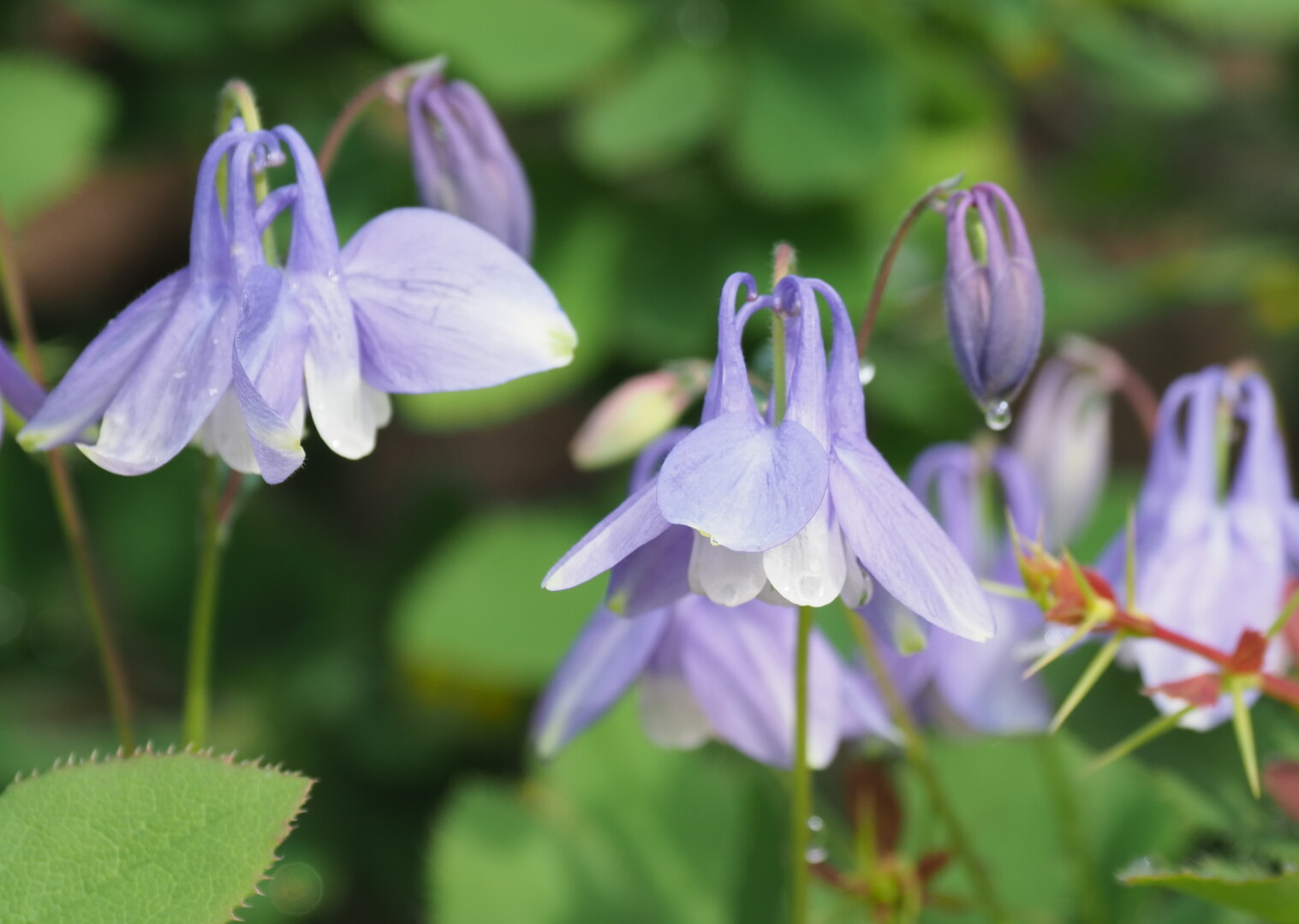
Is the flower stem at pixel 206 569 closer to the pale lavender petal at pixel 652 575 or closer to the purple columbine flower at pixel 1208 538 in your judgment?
the pale lavender petal at pixel 652 575

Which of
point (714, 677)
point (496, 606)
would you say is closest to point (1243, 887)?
point (714, 677)

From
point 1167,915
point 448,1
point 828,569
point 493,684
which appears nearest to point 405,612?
point 493,684

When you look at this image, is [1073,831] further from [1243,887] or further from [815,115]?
[815,115]

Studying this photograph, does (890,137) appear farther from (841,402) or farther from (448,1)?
(841,402)

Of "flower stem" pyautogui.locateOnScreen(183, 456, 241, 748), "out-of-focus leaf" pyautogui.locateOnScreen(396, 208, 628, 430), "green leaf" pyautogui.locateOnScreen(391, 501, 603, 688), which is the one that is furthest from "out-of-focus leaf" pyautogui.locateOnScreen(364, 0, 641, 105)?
"flower stem" pyautogui.locateOnScreen(183, 456, 241, 748)

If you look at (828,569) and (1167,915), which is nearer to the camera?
(828,569)

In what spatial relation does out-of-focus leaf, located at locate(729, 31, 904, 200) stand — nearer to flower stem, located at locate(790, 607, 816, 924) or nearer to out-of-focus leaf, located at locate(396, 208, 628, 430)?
out-of-focus leaf, located at locate(396, 208, 628, 430)

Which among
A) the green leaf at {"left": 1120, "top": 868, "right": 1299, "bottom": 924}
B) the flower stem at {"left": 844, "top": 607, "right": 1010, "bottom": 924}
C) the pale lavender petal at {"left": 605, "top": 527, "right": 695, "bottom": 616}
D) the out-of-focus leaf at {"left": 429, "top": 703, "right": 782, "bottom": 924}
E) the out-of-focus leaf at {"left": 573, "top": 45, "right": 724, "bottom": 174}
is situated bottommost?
the out-of-focus leaf at {"left": 429, "top": 703, "right": 782, "bottom": 924}

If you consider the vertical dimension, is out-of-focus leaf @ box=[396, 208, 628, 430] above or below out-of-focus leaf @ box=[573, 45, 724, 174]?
below
